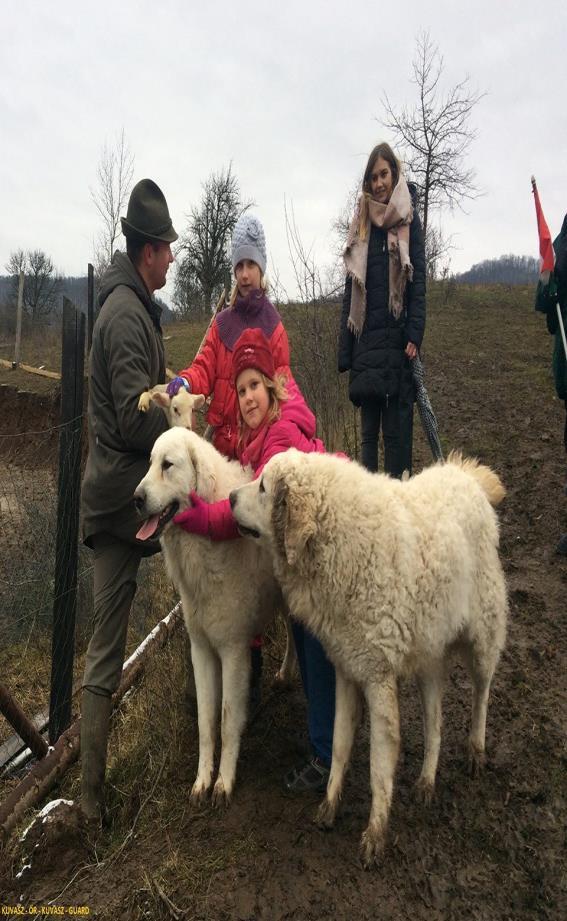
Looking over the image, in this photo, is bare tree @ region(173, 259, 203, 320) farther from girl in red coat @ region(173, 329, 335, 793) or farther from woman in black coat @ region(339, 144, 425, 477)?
girl in red coat @ region(173, 329, 335, 793)

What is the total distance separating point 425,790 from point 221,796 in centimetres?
106

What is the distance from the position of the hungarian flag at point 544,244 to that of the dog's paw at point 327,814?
4.61 metres

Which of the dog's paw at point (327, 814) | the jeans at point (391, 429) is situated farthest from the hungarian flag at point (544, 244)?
the dog's paw at point (327, 814)

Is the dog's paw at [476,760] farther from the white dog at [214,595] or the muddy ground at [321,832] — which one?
the white dog at [214,595]

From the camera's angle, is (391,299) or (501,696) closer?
(501,696)

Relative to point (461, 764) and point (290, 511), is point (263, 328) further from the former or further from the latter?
point (461, 764)

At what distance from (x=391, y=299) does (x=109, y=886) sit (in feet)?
13.5

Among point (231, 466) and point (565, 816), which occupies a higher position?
point (231, 466)

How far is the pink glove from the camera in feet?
9.62

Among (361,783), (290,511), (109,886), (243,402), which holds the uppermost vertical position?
(243,402)

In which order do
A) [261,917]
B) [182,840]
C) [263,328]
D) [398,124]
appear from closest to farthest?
[261,917] → [182,840] → [263,328] → [398,124]

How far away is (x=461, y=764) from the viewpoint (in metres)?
3.33

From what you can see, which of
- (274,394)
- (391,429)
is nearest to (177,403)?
(274,394)

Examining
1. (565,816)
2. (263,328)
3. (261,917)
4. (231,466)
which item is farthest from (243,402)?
(565,816)
